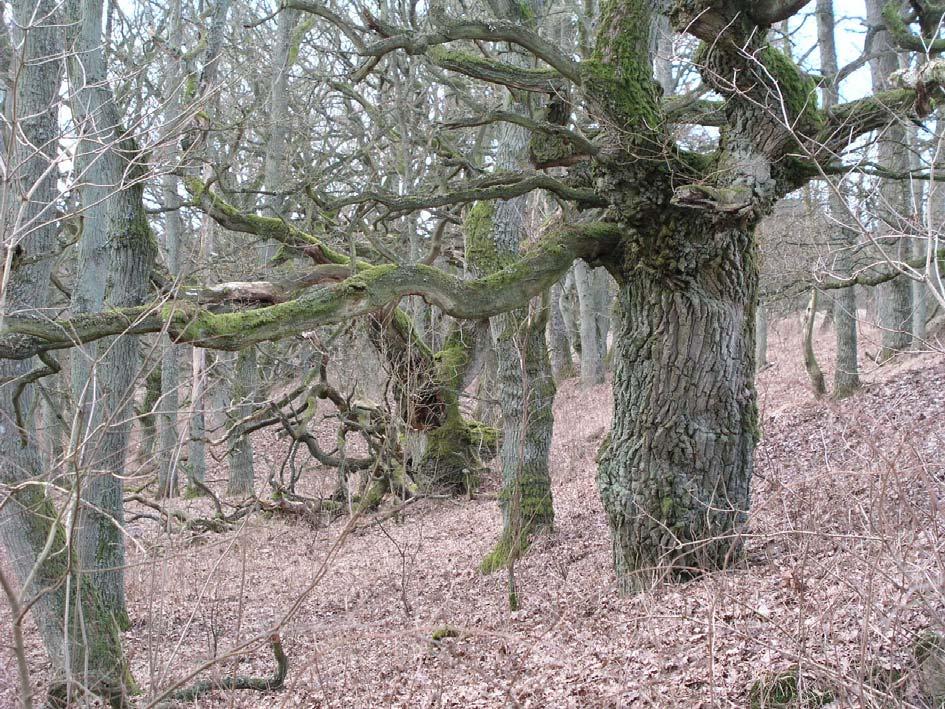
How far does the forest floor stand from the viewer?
369 centimetres

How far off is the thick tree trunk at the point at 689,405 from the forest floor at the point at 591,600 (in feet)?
1.36

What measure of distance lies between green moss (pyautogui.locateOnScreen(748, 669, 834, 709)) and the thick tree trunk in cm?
199

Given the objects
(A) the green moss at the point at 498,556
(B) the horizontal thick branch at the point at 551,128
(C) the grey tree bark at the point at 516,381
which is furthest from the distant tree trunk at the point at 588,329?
(B) the horizontal thick branch at the point at 551,128

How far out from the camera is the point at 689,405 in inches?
246

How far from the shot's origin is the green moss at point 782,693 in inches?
153

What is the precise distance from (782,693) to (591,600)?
2727 millimetres

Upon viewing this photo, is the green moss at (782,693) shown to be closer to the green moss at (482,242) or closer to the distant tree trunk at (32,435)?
the distant tree trunk at (32,435)

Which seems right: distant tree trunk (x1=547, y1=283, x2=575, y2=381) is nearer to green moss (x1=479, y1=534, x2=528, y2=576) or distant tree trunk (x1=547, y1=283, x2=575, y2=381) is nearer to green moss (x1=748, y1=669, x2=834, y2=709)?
green moss (x1=479, y1=534, x2=528, y2=576)

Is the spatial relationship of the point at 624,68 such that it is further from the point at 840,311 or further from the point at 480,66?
the point at 840,311

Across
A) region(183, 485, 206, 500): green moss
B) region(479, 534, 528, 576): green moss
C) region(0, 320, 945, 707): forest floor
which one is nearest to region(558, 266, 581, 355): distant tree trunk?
region(0, 320, 945, 707): forest floor

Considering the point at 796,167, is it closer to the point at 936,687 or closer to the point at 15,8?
the point at 936,687

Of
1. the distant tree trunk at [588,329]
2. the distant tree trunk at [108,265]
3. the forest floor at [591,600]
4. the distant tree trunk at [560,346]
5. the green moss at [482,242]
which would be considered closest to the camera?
the forest floor at [591,600]

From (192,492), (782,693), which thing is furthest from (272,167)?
(782,693)

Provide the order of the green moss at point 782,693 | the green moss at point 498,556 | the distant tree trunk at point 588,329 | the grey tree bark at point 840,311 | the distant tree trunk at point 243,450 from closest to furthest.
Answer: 1. the green moss at point 782,693
2. the green moss at point 498,556
3. the grey tree bark at point 840,311
4. the distant tree trunk at point 243,450
5. the distant tree trunk at point 588,329
